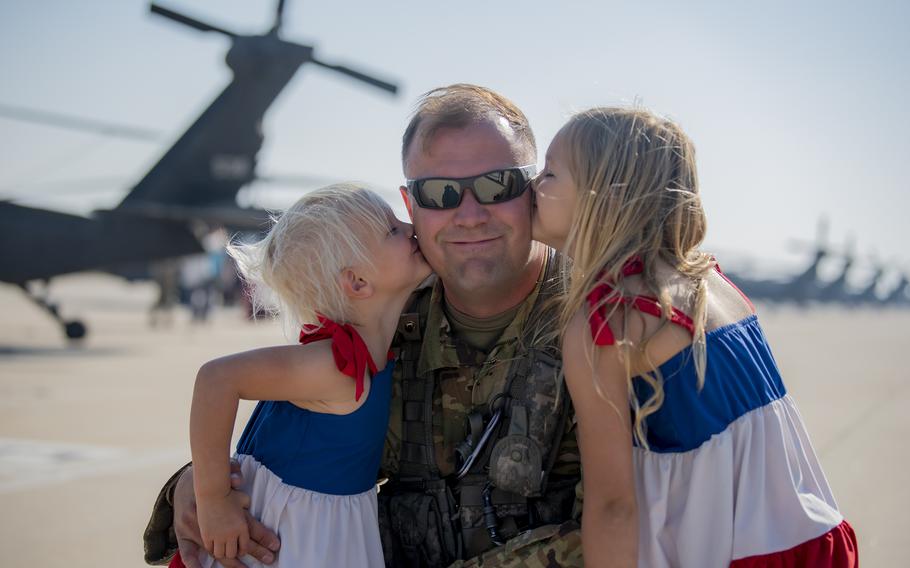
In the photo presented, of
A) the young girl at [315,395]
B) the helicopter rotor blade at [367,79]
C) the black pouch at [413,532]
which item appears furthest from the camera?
the helicopter rotor blade at [367,79]

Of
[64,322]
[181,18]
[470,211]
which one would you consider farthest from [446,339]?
[64,322]

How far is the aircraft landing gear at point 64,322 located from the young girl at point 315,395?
1383 centimetres

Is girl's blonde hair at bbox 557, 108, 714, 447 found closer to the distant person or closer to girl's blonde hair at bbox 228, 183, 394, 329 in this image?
girl's blonde hair at bbox 228, 183, 394, 329

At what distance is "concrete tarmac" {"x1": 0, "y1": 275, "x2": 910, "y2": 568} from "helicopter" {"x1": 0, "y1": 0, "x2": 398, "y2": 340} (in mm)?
1675

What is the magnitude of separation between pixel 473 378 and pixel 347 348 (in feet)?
1.95

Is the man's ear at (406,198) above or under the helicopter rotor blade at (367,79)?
under

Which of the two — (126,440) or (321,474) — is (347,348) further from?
(126,440)

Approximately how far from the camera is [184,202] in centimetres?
1622

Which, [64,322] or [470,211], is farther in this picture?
[64,322]

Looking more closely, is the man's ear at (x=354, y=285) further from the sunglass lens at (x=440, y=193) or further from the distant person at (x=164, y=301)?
the distant person at (x=164, y=301)

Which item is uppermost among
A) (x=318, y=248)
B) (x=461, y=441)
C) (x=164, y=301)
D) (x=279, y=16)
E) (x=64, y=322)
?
(x=279, y=16)

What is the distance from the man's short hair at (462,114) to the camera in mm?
2566

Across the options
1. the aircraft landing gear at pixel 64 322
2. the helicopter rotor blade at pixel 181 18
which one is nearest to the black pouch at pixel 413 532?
the helicopter rotor blade at pixel 181 18

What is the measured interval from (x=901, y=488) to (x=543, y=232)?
4.44m
